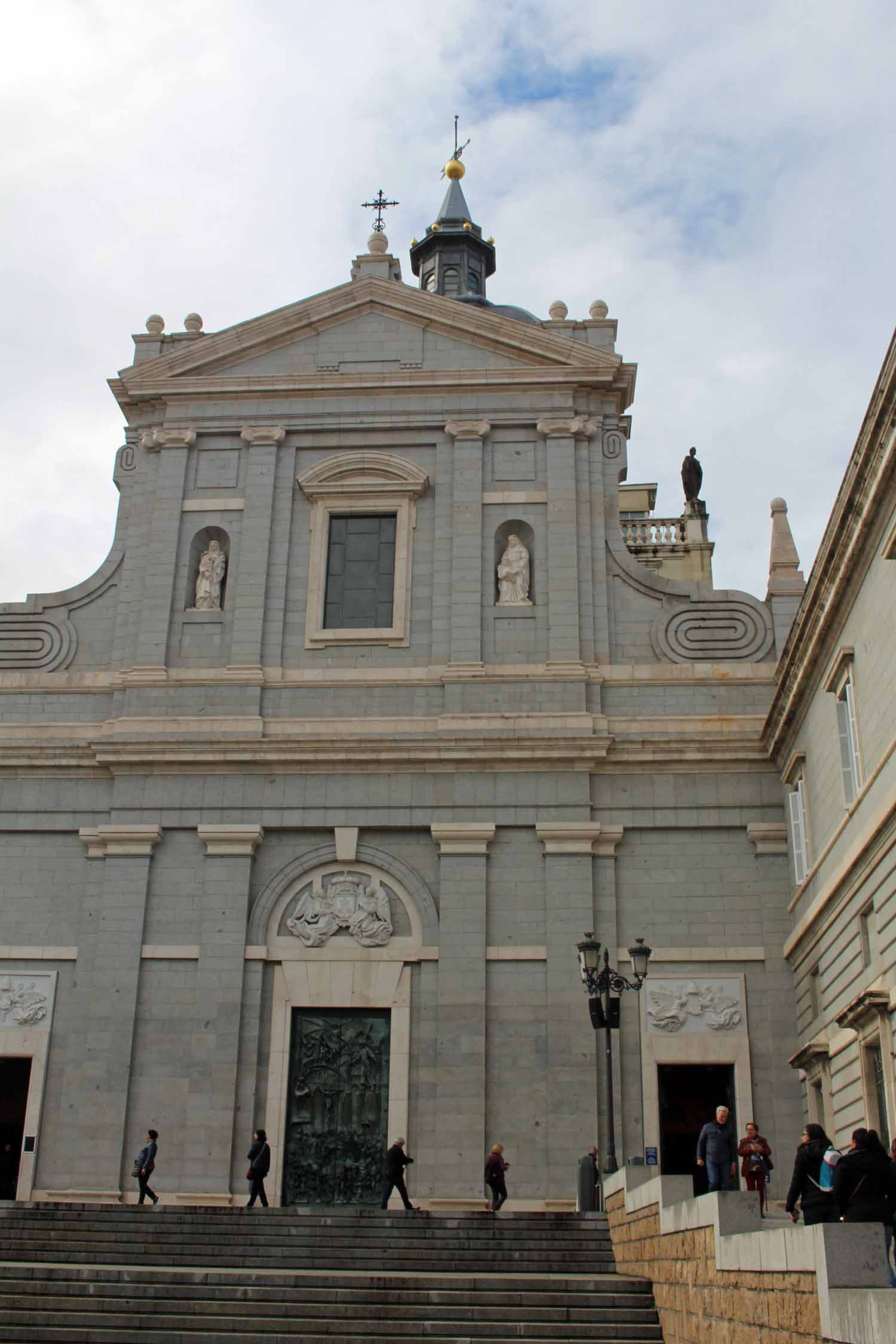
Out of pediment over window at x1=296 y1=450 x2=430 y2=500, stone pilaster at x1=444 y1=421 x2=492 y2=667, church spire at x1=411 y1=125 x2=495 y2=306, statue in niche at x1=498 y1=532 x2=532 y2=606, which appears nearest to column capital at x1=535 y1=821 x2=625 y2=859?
stone pilaster at x1=444 y1=421 x2=492 y2=667

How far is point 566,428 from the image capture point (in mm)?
27750

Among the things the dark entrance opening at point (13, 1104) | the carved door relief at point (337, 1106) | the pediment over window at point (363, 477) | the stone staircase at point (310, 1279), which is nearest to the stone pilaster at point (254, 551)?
the pediment over window at point (363, 477)

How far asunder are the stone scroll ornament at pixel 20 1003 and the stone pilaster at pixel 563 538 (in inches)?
407

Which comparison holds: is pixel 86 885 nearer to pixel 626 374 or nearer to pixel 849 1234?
pixel 626 374

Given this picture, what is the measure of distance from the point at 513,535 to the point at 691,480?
16.2 metres

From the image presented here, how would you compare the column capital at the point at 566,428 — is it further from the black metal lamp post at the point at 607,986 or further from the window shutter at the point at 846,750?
the black metal lamp post at the point at 607,986

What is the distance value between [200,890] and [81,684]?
4519 millimetres

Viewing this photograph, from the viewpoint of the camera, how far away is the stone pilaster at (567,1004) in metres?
22.8

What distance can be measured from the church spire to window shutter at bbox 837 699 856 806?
35.3 meters

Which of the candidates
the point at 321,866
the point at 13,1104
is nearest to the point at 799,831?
the point at 321,866

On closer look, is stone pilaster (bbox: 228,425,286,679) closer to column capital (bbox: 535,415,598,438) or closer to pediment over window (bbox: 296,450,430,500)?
pediment over window (bbox: 296,450,430,500)

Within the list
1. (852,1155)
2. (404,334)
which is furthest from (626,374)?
(852,1155)

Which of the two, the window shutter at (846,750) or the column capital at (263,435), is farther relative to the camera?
the column capital at (263,435)

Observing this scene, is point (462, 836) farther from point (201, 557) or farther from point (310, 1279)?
point (310, 1279)
